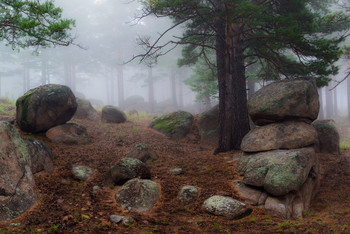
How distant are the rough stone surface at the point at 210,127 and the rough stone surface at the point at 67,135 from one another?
17.9 ft

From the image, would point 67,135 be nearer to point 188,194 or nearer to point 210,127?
point 188,194

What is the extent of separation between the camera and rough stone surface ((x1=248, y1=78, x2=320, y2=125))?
7090 mm

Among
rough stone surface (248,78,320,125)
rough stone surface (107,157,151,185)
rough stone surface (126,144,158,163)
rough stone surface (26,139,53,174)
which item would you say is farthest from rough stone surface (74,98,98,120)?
rough stone surface (248,78,320,125)

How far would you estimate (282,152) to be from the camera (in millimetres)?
6191

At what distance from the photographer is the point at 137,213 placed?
4703 millimetres

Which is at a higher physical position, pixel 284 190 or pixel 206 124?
pixel 206 124

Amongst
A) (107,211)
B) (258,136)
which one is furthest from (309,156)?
(107,211)

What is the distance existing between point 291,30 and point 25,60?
43.7 m

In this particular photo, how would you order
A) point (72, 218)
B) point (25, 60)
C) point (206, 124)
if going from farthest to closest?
1. point (25, 60)
2. point (206, 124)
3. point (72, 218)

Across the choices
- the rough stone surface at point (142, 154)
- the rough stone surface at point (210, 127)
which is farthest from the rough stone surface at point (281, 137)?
the rough stone surface at point (210, 127)

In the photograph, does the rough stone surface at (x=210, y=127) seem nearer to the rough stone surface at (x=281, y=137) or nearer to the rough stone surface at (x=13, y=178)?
the rough stone surface at (x=281, y=137)

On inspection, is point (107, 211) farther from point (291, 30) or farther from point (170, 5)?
point (291, 30)

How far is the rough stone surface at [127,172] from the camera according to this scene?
5934 millimetres

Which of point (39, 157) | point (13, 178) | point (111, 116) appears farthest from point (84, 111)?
point (13, 178)
